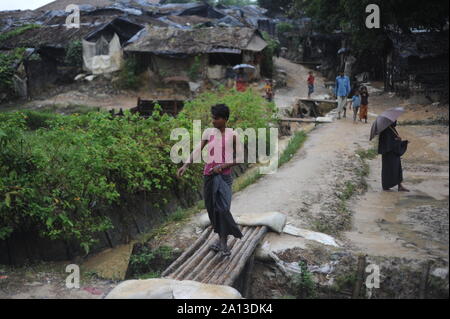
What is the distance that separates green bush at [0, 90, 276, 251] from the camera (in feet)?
16.9

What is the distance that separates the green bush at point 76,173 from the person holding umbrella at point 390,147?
123 inches

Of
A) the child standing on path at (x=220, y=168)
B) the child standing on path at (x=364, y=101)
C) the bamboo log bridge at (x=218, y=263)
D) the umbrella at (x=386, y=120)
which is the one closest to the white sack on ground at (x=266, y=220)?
the bamboo log bridge at (x=218, y=263)

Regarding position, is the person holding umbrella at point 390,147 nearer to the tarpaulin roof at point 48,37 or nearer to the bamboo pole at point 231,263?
the bamboo pole at point 231,263

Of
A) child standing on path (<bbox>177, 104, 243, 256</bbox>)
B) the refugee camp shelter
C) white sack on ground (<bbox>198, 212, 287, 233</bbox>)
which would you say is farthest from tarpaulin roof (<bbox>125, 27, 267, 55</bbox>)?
child standing on path (<bbox>177, 104, 243, 256</bbox>)

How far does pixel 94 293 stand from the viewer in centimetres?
454

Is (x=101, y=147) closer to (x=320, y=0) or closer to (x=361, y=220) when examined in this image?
A: (x=361, y=220)

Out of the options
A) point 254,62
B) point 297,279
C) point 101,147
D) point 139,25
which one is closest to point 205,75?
point 254,62

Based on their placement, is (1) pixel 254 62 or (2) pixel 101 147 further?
(1) pixel 254 62

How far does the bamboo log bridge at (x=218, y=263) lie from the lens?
4.46 metres

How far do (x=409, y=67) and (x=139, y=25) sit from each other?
1710 cm

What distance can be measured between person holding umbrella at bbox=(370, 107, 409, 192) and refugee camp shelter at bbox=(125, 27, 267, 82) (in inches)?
736

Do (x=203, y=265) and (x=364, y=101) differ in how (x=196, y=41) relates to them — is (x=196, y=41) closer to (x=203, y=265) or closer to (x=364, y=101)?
(x=364, y=101)

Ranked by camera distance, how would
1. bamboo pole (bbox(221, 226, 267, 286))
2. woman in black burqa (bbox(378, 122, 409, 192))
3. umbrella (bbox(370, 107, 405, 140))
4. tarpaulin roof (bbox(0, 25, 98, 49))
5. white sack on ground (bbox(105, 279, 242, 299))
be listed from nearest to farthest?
white sack on ground (bbox(105, 279, 242, 299))
bamboo pole (bbox(221, 226, 267, 286))
umbrella (bbox(370, 107, 405, 140))
woman in black burqa (bbox(378, 122, 409, 192))
tarpaulin roof (bbox(0, 25, 98, 49))

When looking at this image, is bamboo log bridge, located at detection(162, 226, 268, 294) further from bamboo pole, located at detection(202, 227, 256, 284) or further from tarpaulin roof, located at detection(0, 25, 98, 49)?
tarpaulin roof, located at detection(0, 25, 98, 49)
